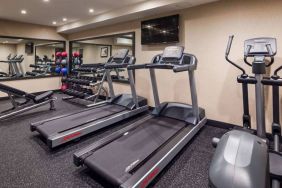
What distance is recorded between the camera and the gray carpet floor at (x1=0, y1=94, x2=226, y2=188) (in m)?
1.88

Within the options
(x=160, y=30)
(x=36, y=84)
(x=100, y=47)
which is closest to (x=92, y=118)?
(x=160, y=30)

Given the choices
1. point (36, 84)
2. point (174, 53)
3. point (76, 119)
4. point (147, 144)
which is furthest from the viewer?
point (36, 84)

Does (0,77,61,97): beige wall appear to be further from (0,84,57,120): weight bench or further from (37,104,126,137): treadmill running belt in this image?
(37,104,126,137): treadmill running belt

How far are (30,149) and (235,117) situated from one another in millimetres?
3438

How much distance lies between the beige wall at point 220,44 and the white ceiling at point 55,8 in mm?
1451

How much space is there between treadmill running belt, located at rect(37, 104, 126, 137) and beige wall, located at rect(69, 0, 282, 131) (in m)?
1.38

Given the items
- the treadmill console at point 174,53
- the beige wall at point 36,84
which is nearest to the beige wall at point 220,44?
the treadmill console at point 174,53

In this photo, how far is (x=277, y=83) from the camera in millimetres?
2244

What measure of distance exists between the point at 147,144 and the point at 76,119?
1.59 m

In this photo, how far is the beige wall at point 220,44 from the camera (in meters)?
2.90

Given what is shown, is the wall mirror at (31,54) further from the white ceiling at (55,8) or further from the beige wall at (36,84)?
the white ceiling at (55,8)

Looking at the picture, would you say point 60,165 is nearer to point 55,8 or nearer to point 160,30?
point 160,30

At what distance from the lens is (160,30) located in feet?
13.3

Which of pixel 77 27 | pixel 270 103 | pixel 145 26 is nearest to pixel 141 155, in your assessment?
pixel 270 103
